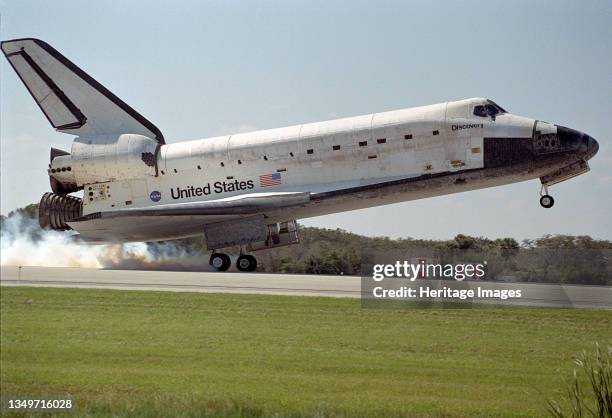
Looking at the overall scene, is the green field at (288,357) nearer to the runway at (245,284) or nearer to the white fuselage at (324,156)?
the runway at (245,284)

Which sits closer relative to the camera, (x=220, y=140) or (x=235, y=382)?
(x=235, y=382)

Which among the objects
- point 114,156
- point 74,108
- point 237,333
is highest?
point 74,108

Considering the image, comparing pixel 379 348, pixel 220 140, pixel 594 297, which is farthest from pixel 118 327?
pixel 594 297

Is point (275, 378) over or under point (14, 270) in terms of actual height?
under

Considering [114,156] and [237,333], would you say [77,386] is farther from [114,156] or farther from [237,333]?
[114,156]

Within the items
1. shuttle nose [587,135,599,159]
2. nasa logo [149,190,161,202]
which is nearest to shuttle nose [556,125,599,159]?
shuttle nose [587,135,599,159]

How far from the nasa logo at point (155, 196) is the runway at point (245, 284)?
1.34 metres

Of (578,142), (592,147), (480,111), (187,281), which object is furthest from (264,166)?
(592,147)

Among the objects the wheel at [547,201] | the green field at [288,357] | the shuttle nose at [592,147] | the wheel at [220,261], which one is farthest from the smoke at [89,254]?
the shuttle nose at [592,147]

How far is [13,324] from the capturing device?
9.98 metres

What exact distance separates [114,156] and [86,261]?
2031mm

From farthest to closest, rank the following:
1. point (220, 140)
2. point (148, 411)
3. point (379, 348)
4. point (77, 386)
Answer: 1. point (220, 140)
2. point (379, 348)
3. point (77, 386)
4. point (148, 411)

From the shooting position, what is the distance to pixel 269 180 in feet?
42.3

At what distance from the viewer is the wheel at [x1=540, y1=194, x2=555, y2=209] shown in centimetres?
1065
